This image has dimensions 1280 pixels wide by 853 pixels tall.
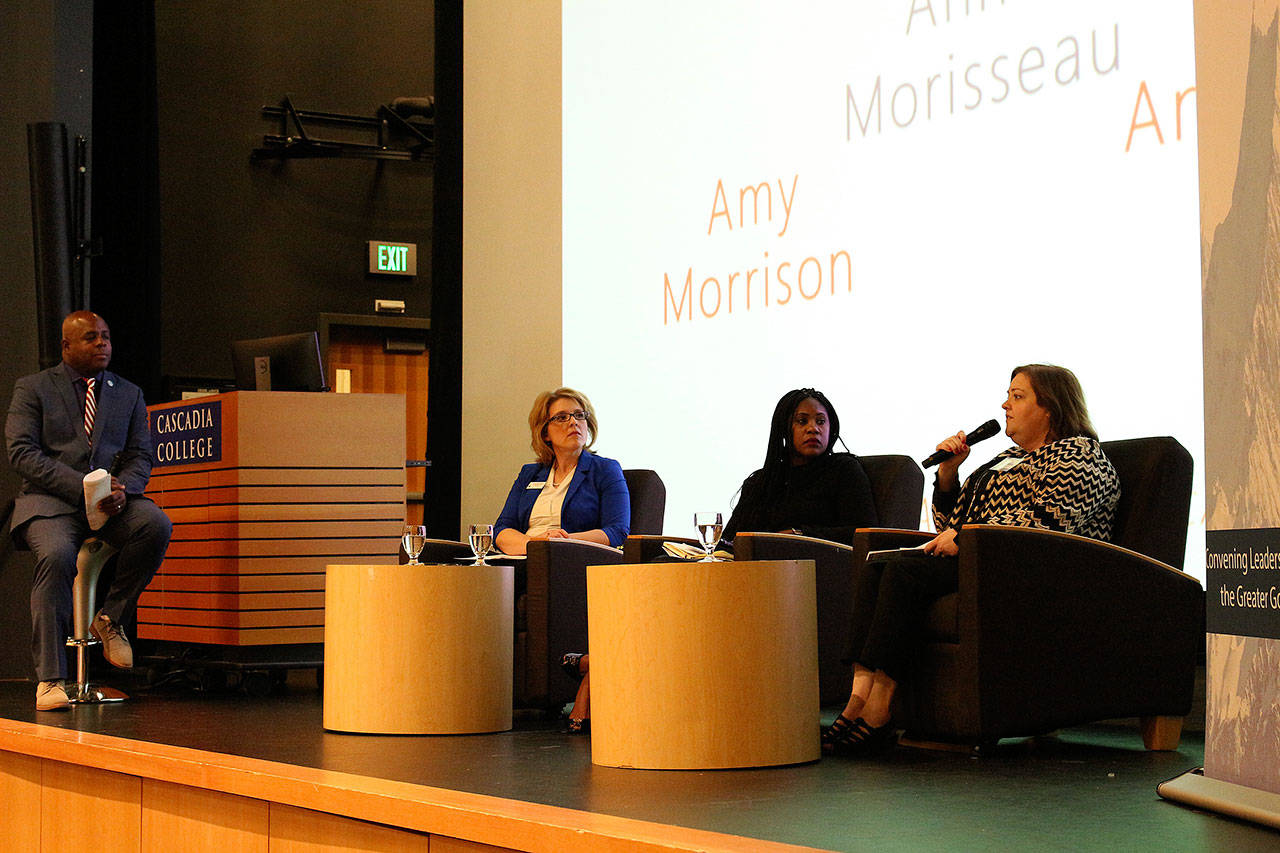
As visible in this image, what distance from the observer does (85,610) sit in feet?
16.5

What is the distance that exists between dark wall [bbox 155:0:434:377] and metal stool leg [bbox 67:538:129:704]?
3871 mm

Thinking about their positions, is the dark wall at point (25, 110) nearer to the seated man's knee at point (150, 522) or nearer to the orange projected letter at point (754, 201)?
the seated man's knee at point (150, 522)

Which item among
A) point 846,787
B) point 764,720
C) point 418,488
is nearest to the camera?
point 846,787

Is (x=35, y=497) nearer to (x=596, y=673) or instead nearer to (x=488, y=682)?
(x=488, y=682)

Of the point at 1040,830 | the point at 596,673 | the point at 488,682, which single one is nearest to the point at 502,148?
the point at 488,682

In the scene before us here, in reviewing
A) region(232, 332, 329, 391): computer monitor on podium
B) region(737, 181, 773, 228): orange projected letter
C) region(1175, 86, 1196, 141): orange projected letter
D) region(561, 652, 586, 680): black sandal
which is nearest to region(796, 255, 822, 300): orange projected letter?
region(737, 181, 773, 228): orange projected letter

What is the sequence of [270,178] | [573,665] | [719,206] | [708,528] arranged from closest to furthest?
[708,528] < [573,665] < [719,206] < [270,178]

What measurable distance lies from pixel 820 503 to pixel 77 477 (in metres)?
2.71

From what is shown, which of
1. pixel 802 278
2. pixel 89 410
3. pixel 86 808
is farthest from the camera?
pixel 89 410

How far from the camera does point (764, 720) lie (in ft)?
10.4

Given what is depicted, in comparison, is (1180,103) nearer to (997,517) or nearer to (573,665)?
(997,517)

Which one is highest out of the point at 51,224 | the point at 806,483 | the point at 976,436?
the point at 51,224

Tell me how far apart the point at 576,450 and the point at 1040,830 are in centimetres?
299

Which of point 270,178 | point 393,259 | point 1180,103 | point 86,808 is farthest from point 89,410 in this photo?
point 393,259
